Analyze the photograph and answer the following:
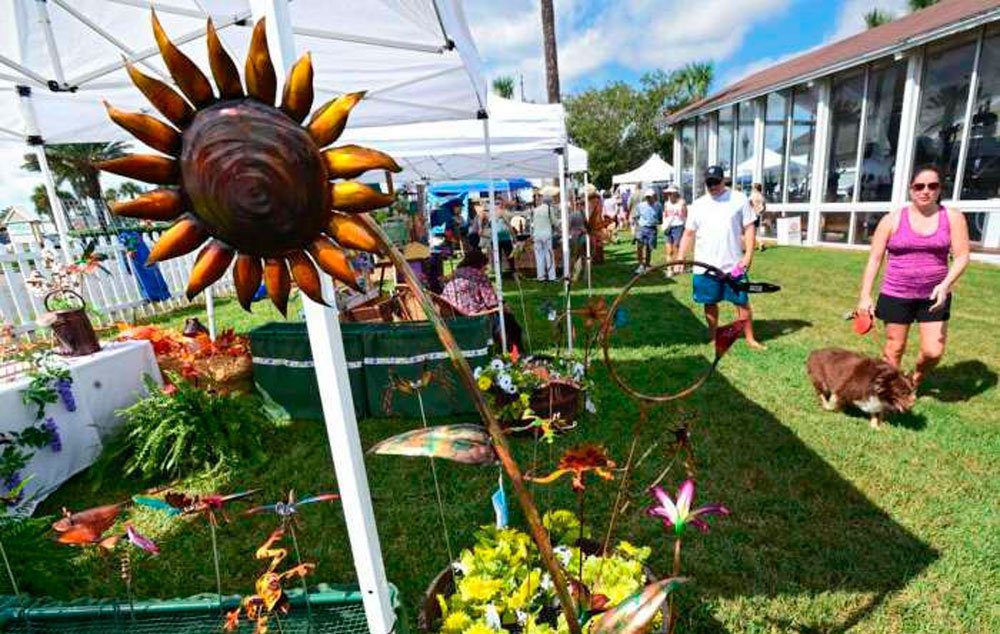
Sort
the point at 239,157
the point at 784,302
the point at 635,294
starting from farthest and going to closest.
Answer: the point at 635,294, the point at 784,302, the point at 239,157

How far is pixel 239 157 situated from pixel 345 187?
0.36 feet

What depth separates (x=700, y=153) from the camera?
18062 millimetres

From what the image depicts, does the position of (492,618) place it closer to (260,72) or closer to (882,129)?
(260,72)

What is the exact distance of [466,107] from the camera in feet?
13.1

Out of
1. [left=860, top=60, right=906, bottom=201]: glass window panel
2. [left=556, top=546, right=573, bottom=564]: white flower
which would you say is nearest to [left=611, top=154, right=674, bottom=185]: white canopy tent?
[left=860, top=60, right=906, bottom=201]: glass window panel

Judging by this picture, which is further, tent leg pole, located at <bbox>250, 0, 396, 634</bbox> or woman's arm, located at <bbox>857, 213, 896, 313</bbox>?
woman's arm, located at <bbox>857, 213, 896, 313</bbox>

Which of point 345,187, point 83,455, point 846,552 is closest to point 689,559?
point 846,552

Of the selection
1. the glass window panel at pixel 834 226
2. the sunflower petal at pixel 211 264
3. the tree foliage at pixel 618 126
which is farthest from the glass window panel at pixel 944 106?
the tree foliage at pixel 618 126

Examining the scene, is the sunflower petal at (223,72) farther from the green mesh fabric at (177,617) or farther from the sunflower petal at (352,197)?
the green mesh fabric at (177,617)

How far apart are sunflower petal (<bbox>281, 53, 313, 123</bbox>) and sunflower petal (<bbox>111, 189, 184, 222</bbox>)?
156 mm

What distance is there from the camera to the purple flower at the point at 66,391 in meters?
3.03

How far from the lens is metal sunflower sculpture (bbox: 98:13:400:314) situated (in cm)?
52

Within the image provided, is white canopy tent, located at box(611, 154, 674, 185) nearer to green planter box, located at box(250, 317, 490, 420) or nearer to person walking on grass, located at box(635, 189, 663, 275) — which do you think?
person walking on grass, located at box(635, 189, 663, 275)

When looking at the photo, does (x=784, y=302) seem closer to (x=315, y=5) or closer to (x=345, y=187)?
(x=315, y=5)
